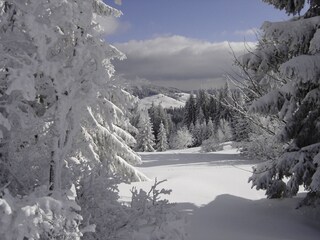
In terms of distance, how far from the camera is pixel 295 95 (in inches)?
282

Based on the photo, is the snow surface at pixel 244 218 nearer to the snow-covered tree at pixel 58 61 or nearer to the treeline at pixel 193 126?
the snow-covered tree at pixel 58 61

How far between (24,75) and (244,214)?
6838 millimetres

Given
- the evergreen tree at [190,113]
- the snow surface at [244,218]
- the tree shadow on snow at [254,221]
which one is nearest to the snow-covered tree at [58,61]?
the snow surface at [244,218]

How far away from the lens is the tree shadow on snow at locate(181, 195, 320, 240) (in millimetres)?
6898

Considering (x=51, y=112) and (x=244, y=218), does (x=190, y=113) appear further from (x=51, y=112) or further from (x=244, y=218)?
(x=51, y=112)

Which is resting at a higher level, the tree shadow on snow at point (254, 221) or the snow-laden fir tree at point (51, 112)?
the snow-laden fir tree at point (51, 112)

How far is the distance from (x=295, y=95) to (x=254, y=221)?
292 centimetres

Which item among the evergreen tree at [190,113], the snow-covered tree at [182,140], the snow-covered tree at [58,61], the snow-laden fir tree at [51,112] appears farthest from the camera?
the evergreen tree at [190,113]

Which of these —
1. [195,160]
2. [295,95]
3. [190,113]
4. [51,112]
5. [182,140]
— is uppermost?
[190,113]

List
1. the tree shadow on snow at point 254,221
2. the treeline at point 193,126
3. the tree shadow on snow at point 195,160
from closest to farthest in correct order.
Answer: the tree shadow on snow at point 254,221 < the tree shadow on snow at point 195,160 < the treeline at point 193,126

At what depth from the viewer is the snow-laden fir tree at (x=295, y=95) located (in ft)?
21.2

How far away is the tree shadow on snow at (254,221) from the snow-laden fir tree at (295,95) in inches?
26.5

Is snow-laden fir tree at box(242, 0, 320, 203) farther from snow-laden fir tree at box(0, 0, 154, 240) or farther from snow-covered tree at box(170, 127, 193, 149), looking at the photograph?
snow-covered tree at box(170, 127, 193, 149)

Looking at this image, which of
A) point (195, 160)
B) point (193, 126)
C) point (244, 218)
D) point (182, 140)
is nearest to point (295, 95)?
point (244, 218)
